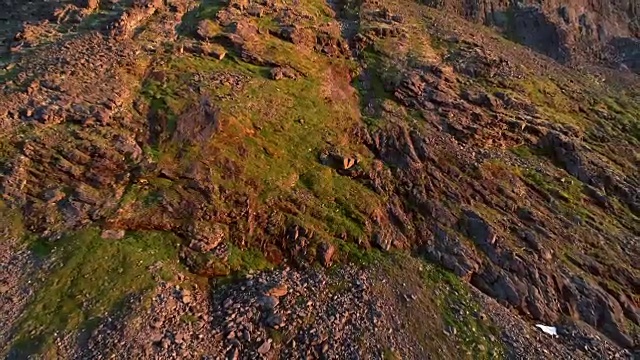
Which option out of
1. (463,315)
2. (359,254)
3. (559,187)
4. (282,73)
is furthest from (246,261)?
(559,187)

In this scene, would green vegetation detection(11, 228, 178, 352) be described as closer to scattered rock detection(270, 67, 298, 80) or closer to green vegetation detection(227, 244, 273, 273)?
green vegetation detection(227, 244, 273, 273)

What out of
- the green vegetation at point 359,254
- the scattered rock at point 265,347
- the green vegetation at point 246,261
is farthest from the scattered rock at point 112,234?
the green vegetation at point 359,254

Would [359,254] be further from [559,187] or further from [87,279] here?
[559,187]

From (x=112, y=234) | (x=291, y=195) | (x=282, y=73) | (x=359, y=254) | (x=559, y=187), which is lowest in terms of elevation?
(x=112, y=234)

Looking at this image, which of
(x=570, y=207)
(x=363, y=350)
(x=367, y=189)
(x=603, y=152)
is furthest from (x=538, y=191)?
(x=363, y=350)

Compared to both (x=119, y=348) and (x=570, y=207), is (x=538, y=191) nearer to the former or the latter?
(x=570, y=207)

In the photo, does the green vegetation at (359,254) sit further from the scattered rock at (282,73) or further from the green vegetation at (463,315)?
the scattered rock at (282,73)

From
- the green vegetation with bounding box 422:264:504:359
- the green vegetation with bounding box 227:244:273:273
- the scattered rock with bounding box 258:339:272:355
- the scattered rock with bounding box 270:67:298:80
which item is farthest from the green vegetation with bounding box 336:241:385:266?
the scattered rock with bounding box 270:67:298:80
